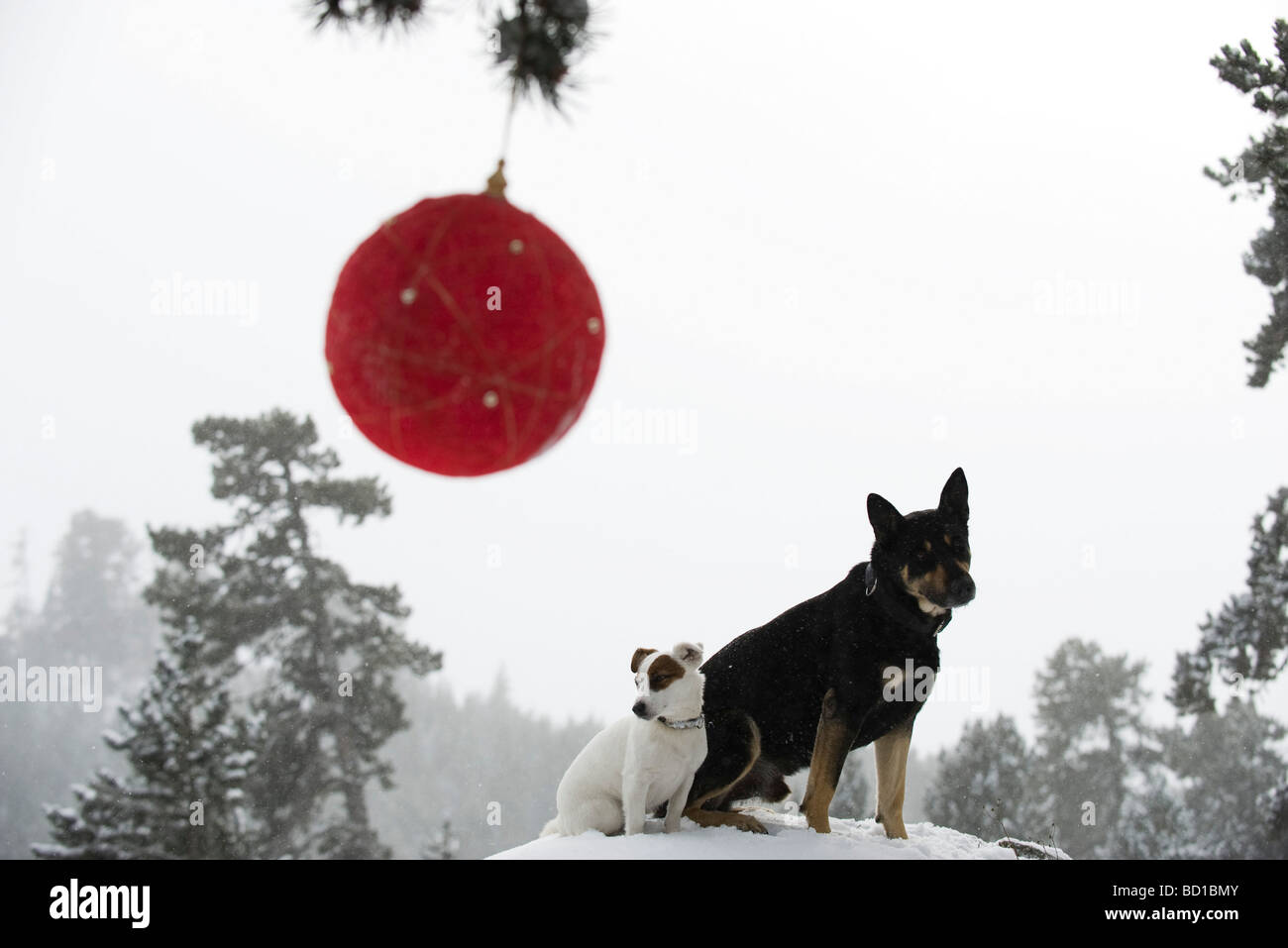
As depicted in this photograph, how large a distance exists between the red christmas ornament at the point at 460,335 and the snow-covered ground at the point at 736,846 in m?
1.72

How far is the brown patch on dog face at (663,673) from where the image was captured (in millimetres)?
3537

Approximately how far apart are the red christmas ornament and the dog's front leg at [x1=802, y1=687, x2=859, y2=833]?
2072 mm

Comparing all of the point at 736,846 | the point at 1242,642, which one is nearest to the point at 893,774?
the point at 736,846

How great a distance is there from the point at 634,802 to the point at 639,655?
0.55 m

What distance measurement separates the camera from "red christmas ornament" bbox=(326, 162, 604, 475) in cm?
198

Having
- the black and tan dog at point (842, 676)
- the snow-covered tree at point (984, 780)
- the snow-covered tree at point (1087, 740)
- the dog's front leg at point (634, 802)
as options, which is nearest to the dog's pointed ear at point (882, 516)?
the black and tan dog at point (842, 676)

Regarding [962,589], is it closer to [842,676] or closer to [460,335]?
[842,676]

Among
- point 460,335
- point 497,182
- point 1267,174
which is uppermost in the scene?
point 1267,174

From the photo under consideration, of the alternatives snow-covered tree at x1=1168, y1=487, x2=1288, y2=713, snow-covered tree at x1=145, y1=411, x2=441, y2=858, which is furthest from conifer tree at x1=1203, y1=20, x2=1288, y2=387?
snow-covered tree at x1=145, y1=411, x2=441, y2=858

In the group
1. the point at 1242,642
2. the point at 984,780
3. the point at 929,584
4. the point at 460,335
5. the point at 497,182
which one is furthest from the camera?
the point at 984,780

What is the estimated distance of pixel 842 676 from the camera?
3.69 meters
